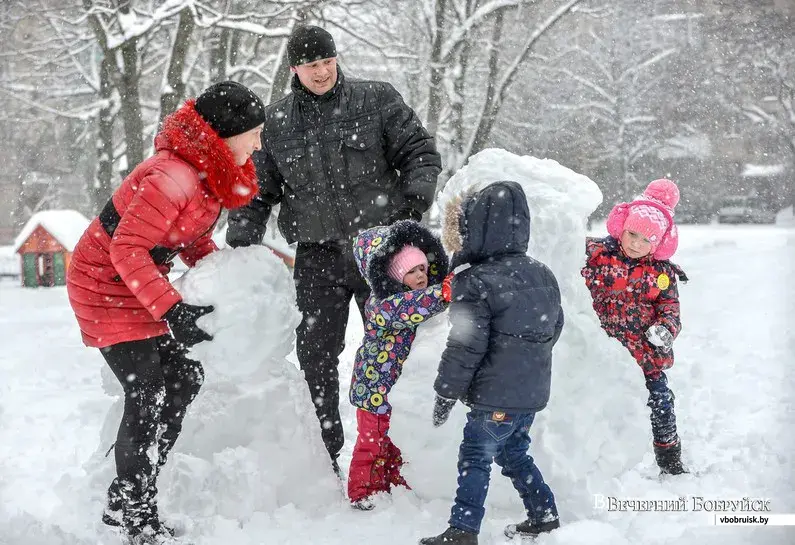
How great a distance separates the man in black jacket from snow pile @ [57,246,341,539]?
20 cm

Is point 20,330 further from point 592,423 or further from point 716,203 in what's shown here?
point 716,203

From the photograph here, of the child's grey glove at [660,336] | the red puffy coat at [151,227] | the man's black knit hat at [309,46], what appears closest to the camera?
the red puffy coat at [151,227]

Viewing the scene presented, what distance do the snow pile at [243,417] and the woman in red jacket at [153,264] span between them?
0.19 metres

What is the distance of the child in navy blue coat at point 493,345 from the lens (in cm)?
292

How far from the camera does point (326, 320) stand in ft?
12.7

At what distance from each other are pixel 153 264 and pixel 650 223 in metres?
2.49

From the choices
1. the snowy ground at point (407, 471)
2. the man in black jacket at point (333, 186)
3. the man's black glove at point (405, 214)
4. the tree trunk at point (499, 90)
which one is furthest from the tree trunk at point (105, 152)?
the man's black glove at point (405, 214)

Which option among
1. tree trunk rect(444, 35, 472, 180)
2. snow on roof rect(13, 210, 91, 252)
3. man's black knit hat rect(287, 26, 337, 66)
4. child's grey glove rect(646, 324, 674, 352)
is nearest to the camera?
man's black knit hat rect(287, 26, 337, 66)

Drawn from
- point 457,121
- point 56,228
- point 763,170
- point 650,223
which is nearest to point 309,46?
point 650,223

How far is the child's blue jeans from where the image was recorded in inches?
116

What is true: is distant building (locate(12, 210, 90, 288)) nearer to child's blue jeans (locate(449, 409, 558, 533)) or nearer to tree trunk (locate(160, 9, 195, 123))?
tree trunk (locate(160, 9, 195, 123))

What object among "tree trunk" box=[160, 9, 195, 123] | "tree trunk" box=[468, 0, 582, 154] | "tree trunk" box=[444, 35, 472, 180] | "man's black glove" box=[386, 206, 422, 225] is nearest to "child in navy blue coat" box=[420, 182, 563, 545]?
"man's black glove" box=[386, 206, 422, 225]

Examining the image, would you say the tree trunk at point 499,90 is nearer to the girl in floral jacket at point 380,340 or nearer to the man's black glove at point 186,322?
the girl in floral jacket at point 380,340

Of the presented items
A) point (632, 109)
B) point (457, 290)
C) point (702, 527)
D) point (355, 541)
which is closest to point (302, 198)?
point (457, 290)
